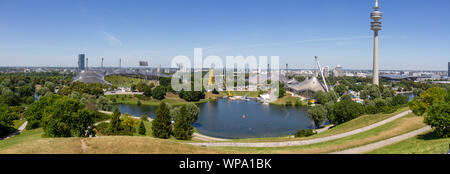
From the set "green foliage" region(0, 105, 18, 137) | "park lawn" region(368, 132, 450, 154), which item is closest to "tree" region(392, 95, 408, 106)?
"park lawn" region(368, 132, 450, 154)

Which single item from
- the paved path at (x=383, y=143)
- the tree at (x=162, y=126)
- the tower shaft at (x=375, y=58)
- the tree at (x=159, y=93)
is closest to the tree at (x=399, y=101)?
the paved path at (x=383, y=143)

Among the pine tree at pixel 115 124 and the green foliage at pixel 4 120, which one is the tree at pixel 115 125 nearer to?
the pine tree at pixel 115 124

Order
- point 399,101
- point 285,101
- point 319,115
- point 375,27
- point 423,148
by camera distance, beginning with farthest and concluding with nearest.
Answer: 1. point 375,27
2. point 285,101
3. point 399,101
4. point 319,115
5. point 423,148

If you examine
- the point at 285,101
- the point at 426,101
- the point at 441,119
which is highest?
the point at 426,101

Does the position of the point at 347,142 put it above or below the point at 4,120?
above

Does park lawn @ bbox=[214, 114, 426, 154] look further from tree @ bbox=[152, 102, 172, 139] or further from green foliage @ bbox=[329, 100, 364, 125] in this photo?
green foliage @ bbox=[329, 100, 364, 125]

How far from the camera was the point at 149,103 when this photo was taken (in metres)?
44.7

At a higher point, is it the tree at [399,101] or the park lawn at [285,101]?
the tree at [399,101]

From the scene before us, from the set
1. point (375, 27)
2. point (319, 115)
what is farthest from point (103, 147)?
point (375, 27)

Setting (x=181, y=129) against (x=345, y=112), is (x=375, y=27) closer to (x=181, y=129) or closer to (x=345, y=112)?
(x=345, y=112)
